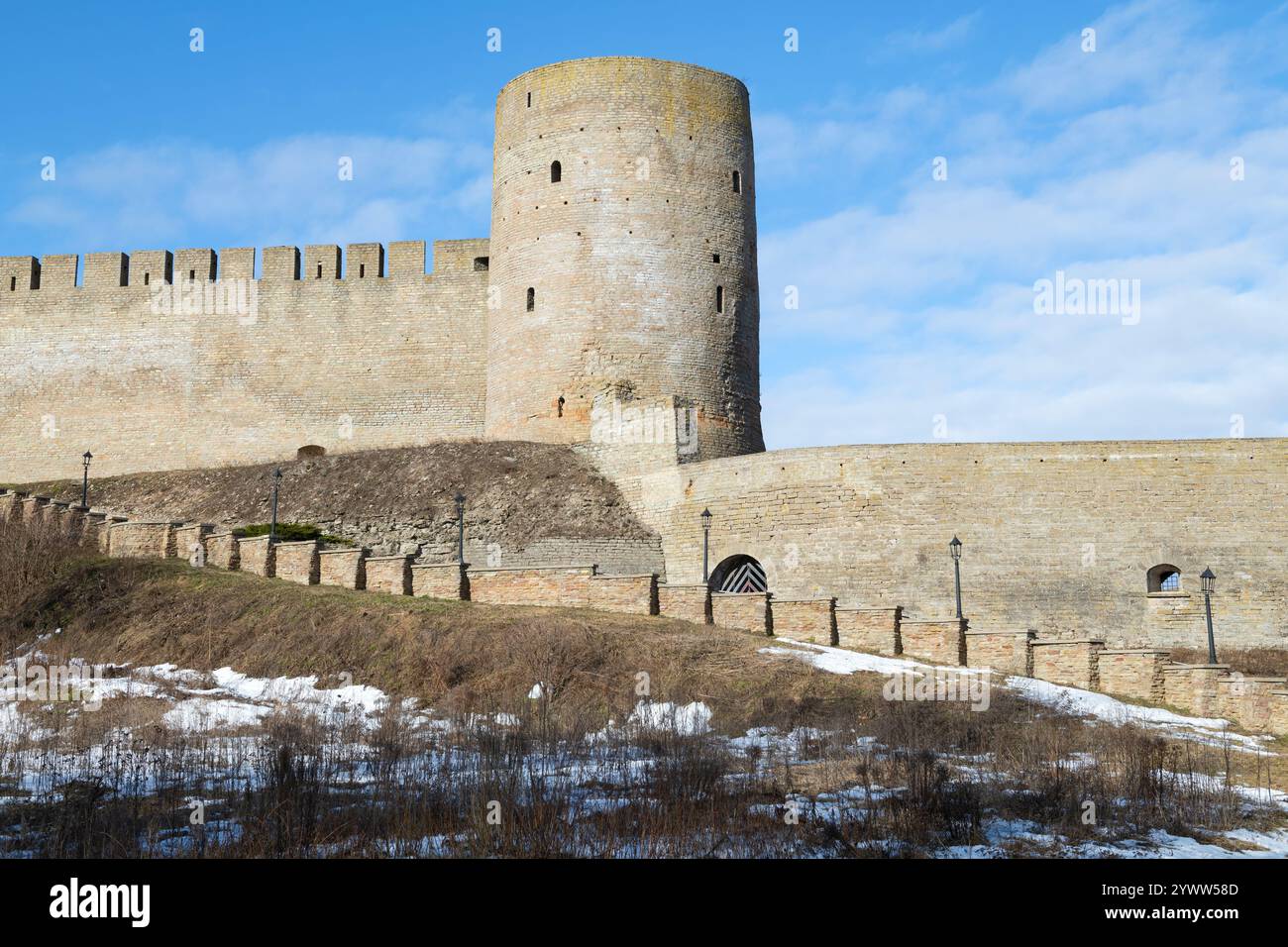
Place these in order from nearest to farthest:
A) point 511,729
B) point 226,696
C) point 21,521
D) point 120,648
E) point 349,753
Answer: point 349,753, point 511,729, point 226,696, point 120,648, point 21,521

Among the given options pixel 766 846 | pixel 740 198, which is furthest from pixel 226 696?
pixel 740 198

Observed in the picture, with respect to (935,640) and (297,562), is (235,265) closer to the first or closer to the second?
(297,562)

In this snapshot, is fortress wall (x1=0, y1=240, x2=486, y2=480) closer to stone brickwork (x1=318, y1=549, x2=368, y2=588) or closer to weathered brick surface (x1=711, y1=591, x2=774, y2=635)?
stone brickwork (x1=318, y1=549, x2=368, y2=588)

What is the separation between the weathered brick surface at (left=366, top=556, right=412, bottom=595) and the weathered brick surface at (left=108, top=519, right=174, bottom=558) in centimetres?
415

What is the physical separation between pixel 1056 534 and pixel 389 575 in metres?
11.6

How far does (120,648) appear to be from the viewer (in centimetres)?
1903

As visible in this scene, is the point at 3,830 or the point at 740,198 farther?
the point at 740,198

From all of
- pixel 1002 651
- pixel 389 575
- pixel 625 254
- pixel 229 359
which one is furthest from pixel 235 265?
pixel 1002 651

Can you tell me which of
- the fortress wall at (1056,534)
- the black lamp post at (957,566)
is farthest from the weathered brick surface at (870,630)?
the fortress wall at (1056,534)

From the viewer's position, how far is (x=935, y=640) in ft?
65.7

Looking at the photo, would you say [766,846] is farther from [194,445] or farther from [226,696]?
[194,445]

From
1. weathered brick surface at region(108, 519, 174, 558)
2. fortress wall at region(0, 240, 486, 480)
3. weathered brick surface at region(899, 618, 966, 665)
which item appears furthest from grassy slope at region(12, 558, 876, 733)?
fortress wall at region(0, 240, 486, 480)

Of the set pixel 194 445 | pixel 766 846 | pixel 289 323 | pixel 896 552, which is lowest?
pixel 766 846
